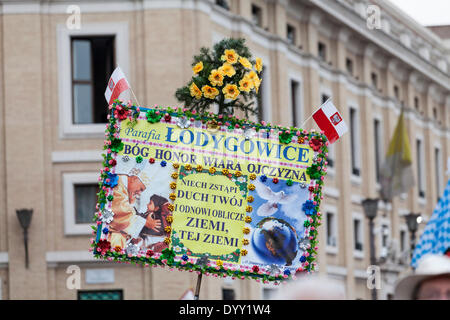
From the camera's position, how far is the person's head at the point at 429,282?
6.85 m

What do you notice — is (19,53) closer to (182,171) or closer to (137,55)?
(137,55)

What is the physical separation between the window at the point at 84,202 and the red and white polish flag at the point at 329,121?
2216 centimetres

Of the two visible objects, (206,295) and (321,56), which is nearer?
(206,295)

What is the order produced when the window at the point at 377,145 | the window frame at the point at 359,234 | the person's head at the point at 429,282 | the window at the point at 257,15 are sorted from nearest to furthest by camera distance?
the person's head at the point at 429,282 → the window at the point at 257,15 → the window frame at the point at 359,234 → the window at the point at 377,145

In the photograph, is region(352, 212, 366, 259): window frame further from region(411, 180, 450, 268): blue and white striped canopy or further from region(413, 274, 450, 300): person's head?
region(413, 274, 450, 300): person's head

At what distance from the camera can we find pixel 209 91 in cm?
1227

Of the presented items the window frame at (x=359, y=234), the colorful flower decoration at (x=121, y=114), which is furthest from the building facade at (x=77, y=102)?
the colorful flower decoration at (x=121, y=114)

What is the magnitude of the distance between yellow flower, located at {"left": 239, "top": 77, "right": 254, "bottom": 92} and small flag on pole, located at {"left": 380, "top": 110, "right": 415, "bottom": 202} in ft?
107

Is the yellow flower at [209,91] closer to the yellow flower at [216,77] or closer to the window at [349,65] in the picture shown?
the yellow flower at [216,77]

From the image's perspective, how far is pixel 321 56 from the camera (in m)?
43.3

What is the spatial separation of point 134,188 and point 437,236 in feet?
8.71

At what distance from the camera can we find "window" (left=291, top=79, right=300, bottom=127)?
40.8 m

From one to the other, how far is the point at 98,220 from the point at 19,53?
23960 millimetres
